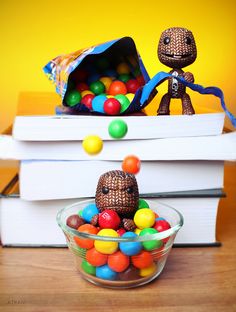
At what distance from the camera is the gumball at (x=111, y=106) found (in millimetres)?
552

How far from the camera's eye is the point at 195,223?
0.58m

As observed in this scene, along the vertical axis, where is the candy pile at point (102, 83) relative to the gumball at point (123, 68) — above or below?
below

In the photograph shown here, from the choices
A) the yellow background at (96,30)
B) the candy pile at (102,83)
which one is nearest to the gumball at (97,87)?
the candy pile at (102,83)

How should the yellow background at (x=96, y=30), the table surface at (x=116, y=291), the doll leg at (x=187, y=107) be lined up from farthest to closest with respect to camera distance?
the yellow background at (x=96, y=30) → the doll leg at (x=187, y=107) → the table surface at (x=116, y=291)

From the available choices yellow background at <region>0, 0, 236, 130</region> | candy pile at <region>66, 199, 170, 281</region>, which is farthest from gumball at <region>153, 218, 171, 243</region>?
yellow background at <region>0, 0, 236, 130</region>

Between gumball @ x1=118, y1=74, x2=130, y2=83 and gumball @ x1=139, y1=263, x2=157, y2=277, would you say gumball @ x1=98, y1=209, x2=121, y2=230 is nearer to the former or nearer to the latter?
gumball @ x1=139, y1=263, x2=157, y2=277

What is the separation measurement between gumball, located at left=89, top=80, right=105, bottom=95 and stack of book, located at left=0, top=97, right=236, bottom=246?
0.09 meters

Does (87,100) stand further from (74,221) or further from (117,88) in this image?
(74,221)

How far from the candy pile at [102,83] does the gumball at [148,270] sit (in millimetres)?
187

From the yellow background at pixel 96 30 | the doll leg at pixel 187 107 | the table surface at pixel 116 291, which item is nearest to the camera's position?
the table surface at pixel 116 291

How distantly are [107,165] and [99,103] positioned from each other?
8cm

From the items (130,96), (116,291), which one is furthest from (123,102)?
(116,291)

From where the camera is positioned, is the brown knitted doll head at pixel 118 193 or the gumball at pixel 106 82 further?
the gumball at pixel 106 82

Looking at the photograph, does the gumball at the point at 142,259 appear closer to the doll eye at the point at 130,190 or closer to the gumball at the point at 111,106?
the doll eye at the point at 130,190
